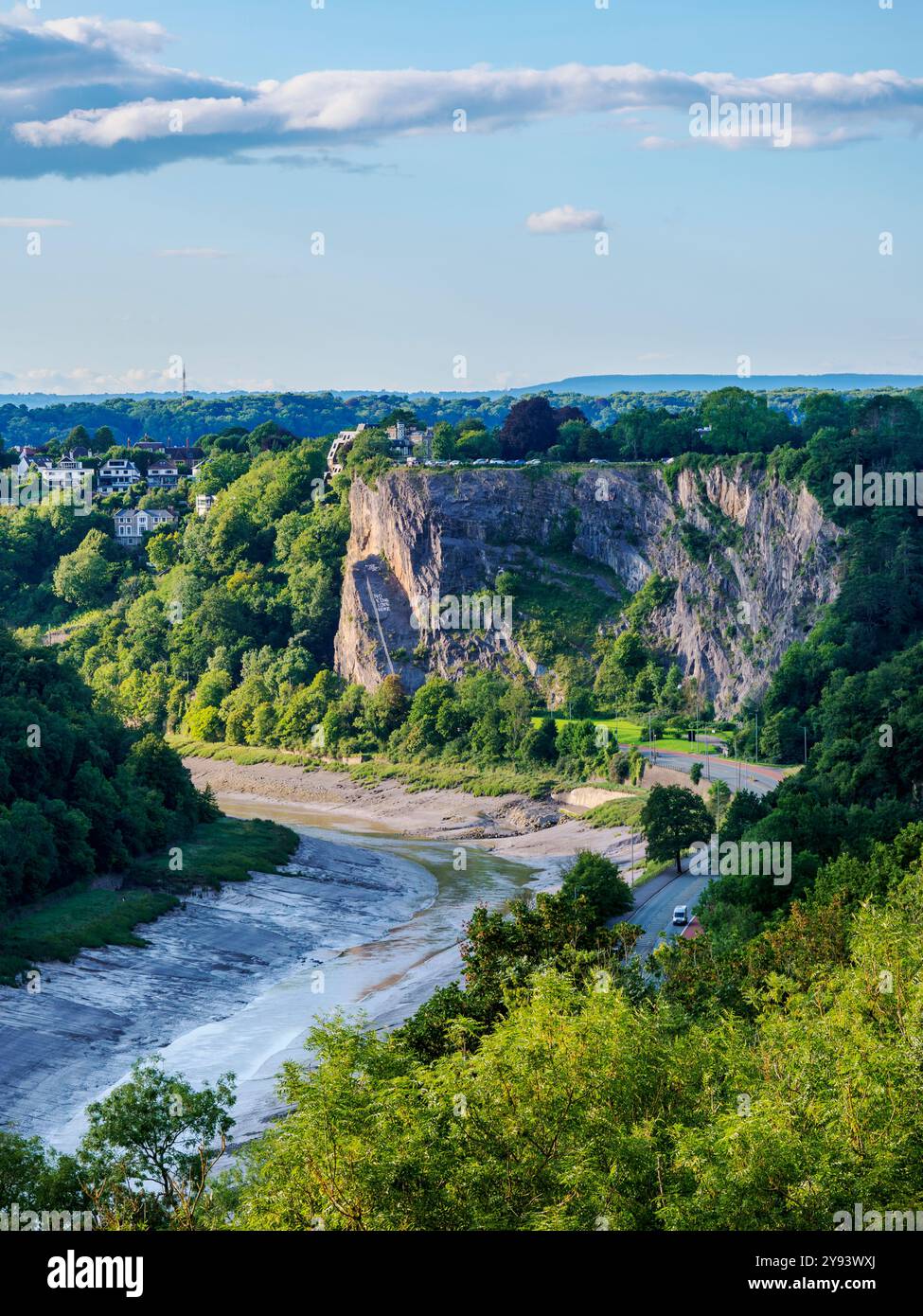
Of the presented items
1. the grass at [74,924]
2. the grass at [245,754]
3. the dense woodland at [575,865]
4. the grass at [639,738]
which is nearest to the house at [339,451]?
the dense woodland at [575,865]

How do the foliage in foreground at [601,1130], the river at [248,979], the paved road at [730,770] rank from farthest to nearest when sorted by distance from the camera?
the paved road at [730,770] → the river at [248,979] → the foliage in foreground at [601,1130]

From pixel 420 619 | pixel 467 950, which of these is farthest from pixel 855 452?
pixel 467 950

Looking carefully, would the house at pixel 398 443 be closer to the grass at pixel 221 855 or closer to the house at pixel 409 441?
the house at pixel 409 441

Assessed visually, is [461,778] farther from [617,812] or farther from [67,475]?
[67,475]

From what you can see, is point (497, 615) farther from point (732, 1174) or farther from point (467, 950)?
point (732, 1174)

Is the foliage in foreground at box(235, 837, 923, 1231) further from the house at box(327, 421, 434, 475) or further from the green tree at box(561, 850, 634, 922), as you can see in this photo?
the house at box(327, 421, 434, 475)

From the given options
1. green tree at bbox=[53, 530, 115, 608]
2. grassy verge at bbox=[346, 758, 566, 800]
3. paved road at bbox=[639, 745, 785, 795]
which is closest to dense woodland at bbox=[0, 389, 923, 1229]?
green tree at bbox=[53, 530, 115, 608]
